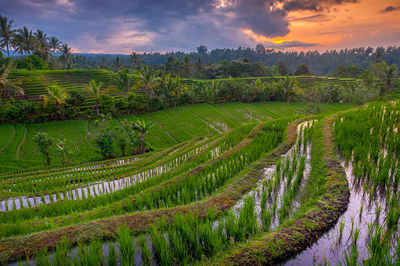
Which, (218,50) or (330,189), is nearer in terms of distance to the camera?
(330,189)

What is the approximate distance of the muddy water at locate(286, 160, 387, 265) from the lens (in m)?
2.05

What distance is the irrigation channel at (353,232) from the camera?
2033 mm

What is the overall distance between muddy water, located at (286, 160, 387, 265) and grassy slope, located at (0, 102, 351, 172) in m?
17.2

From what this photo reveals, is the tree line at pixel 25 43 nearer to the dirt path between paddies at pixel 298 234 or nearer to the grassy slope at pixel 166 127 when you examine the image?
the grassy slope at pixel 166 127

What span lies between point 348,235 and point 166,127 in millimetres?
23108

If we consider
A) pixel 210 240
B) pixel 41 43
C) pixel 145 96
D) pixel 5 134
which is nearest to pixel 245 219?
pixel 210 240

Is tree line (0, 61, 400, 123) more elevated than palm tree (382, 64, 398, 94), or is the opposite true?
palm tree (382, 64, 398, 94)

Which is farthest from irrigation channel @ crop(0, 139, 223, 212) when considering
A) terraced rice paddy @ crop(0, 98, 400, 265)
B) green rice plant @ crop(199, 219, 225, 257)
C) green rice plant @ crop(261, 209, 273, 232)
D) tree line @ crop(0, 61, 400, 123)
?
tree line @ crop(0, 61, 400, 123)

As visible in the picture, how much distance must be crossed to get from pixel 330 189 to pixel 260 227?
1381 millimetres

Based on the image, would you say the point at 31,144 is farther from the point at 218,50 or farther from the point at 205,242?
the point at 218,50

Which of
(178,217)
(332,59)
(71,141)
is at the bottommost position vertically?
(71,141)

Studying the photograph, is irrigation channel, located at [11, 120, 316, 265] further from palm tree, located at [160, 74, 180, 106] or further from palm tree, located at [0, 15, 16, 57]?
palm tree, located at [0, 15, 16, 57]

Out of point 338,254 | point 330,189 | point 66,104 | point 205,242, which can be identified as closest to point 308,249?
point 338,254

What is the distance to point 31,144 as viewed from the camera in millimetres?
18609
